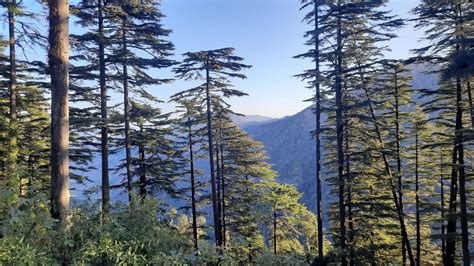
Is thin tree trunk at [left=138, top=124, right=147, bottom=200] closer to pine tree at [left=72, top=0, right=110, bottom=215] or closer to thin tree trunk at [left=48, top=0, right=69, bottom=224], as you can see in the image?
pine tree at [left=72, top=0, right=110, bottom=215]

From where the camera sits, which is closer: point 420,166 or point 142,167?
point 142,167

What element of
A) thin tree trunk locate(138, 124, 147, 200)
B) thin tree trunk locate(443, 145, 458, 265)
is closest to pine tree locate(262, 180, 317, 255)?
thin tree trunk locate(138, 124, 147, 200)

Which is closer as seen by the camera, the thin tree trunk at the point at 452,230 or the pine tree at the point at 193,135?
the thin tree trunk at the point at 452,230

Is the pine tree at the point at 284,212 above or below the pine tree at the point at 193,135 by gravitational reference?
below

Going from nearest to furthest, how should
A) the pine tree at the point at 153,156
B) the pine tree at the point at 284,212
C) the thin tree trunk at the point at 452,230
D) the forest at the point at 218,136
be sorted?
1. the forest at the point at 218,136
2. the thin tree trunk at the point at 452,230
3. the pine tree at the point at 153,156
4. the pine tree at the point at 284,212

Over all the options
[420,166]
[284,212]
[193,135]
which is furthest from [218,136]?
[420,166]

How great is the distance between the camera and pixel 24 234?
11.4 ft

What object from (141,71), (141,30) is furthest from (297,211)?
(141,30)

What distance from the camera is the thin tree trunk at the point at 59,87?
5348mm

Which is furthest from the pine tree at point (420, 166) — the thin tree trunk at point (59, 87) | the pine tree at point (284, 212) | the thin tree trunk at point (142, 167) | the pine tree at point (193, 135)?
the thin tree trunk at point (59, 87)

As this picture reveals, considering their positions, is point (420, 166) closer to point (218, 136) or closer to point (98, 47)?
point (218, 136)

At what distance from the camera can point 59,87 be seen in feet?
18.0

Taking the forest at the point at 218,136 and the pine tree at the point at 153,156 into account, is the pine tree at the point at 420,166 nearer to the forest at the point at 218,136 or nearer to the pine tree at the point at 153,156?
the forest at the point at 218,136

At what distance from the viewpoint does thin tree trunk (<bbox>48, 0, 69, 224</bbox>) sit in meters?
5.35
